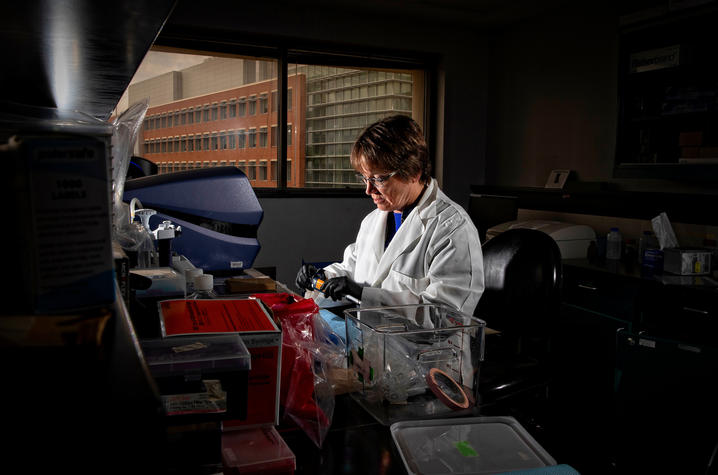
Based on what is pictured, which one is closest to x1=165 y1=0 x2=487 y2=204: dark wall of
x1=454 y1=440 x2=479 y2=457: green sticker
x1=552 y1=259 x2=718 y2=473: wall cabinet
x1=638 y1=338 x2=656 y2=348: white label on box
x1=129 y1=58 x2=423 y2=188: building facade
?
x1=129 y1=58 x2=423 y2=188: building facade

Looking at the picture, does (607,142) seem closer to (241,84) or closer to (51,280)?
(241,84)

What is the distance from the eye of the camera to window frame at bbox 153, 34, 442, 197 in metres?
3.86

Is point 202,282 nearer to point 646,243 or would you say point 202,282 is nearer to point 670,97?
point 646,243

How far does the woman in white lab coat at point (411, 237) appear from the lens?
1.99 meters

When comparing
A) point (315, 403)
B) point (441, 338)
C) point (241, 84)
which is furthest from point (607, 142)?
point (315, 403)

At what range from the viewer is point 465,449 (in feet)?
3.02

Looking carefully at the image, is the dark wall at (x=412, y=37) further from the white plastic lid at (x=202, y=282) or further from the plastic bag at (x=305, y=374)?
the plastic bag at (x=305, y=374)

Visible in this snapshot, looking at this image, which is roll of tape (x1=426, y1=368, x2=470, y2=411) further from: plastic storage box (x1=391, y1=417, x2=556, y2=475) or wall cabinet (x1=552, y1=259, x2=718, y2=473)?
wall cabinet (x1=552, y1=259, x2=718, y2=473)

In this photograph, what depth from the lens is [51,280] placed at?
48cm

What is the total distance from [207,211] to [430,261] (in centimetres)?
90

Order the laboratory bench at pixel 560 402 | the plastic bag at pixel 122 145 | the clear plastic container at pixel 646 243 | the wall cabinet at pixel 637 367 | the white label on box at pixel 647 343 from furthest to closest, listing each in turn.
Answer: the clear plastic container at pixel 646 243
the white label on box at pixel 647 343
the wall cabinet at pixel 637 367
the plastic bag at pixel 122 145
the laboratory bench at pixel 560 402

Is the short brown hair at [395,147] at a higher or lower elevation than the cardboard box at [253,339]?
higher

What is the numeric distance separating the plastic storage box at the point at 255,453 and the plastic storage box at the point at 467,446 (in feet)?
0.63

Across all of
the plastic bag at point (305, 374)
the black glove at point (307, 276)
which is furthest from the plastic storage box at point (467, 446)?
the black glove at point (307, 276)
